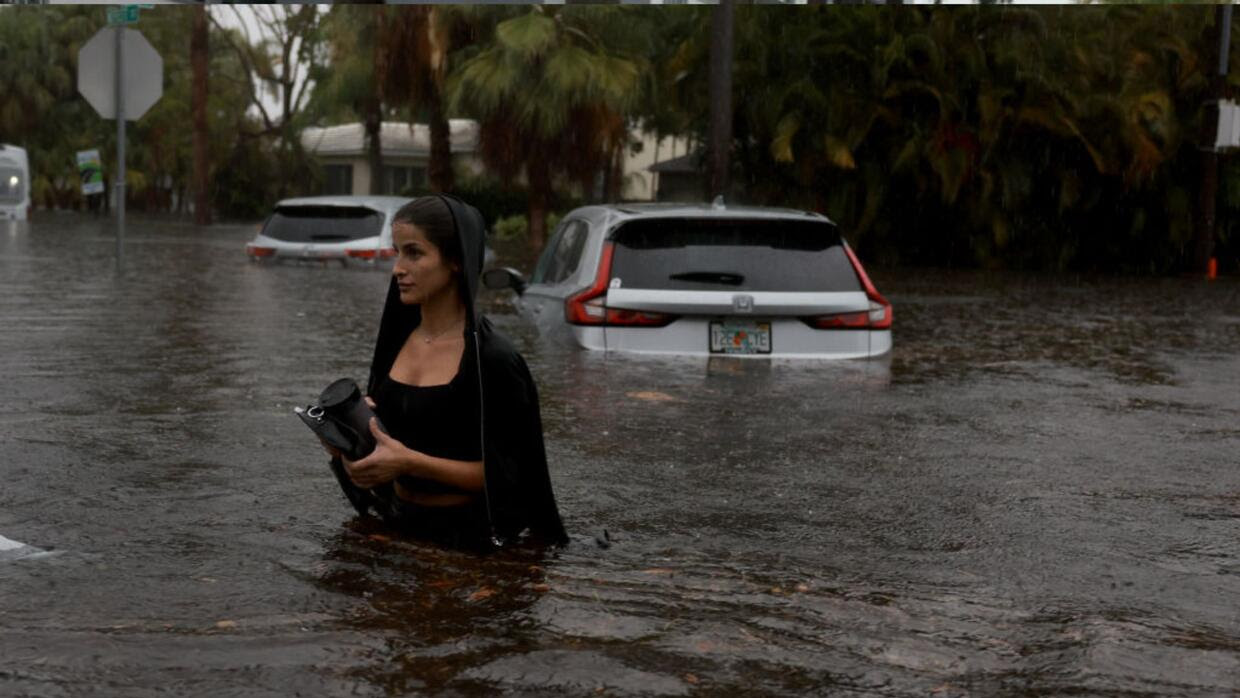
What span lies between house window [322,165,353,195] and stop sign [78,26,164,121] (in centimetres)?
4876

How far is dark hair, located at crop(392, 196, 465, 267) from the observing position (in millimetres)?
6297

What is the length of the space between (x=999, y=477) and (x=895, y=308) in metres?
14.9

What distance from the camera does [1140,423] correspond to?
38.1 feet

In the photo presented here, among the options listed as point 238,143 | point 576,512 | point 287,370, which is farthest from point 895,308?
point 238,143

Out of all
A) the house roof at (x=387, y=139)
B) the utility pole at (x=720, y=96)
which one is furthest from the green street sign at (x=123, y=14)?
the house roof at (x=387, y=139)

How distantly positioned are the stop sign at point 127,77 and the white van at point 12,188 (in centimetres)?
2974

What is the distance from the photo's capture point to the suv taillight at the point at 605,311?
41.4ft

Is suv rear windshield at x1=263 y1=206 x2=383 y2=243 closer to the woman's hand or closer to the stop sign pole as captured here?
the stop sign pole

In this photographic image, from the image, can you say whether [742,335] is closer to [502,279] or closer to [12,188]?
[502,279]

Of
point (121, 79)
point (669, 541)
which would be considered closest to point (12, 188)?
point (121, 79)

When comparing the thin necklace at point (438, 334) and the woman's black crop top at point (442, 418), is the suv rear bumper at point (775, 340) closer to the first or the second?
the thin necklace at point (438, 334)

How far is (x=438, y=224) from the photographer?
6.30m

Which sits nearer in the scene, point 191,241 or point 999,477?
point 999,477

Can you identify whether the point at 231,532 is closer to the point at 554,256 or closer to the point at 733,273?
the point at 733,273
